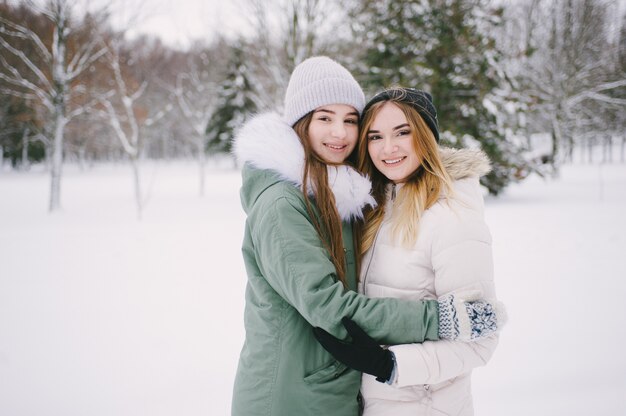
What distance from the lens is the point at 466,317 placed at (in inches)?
51.8

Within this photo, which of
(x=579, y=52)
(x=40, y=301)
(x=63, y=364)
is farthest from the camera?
(x=579, y=52)

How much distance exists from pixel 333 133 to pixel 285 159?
1.19 ft

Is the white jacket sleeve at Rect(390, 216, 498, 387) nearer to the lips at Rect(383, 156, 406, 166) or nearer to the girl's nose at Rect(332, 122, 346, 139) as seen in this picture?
the lips at Rect(383, 156, 406, 166)

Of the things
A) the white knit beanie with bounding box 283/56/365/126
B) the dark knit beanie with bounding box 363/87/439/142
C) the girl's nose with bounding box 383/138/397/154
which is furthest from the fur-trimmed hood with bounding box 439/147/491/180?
the white knit beanie with bounding box 283/56/365/126

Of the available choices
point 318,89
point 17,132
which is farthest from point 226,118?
point 318,89

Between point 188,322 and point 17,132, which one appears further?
point 17,132

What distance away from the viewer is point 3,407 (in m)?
2.83

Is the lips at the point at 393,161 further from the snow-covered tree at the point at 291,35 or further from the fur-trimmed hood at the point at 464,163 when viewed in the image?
the snow-covered tree at the point at 291,35

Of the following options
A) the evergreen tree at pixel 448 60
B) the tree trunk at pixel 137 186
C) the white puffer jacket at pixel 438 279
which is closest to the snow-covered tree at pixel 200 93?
the tree trunk at pixel 137 186

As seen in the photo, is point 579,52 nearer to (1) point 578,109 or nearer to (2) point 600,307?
(1) point 578,109

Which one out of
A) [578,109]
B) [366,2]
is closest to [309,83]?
[366,2]

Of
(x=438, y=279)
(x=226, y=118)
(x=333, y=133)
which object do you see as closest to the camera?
(x=438, y=279)

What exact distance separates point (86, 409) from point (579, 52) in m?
26.9

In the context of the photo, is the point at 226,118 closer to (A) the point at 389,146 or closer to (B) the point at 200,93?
(B) the point at 200,93
